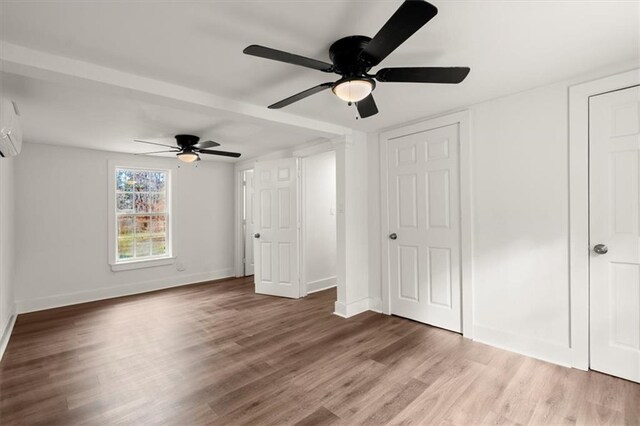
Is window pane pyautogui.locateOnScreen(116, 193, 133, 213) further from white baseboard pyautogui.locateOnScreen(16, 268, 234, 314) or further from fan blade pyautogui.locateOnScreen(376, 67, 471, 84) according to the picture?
fan blade pyautogui.locateOnScreen(376, 67, 471, 84)

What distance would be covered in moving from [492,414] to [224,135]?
12.8 feet

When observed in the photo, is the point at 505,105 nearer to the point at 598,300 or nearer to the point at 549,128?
the point at 549,128

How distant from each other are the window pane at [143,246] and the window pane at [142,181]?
82cm

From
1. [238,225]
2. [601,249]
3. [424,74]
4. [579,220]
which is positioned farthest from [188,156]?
[601,249]

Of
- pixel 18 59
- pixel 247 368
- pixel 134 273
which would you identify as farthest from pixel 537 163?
pixel 134 273

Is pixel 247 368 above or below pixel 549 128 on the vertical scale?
below

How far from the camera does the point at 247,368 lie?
8.43ft

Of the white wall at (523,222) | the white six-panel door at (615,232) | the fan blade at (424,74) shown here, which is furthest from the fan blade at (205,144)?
the white six-panel door at (615,232)

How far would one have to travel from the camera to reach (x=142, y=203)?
5367 mm

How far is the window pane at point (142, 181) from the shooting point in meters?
5.32

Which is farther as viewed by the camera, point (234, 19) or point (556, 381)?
point (556, 381)

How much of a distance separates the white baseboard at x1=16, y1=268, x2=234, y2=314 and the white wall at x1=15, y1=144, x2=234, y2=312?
10 mm

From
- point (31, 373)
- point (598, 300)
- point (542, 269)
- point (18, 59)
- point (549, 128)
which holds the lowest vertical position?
point (31, 373)

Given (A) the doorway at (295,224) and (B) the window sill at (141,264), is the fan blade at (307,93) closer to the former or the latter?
(A) the doorway at (295,224)
